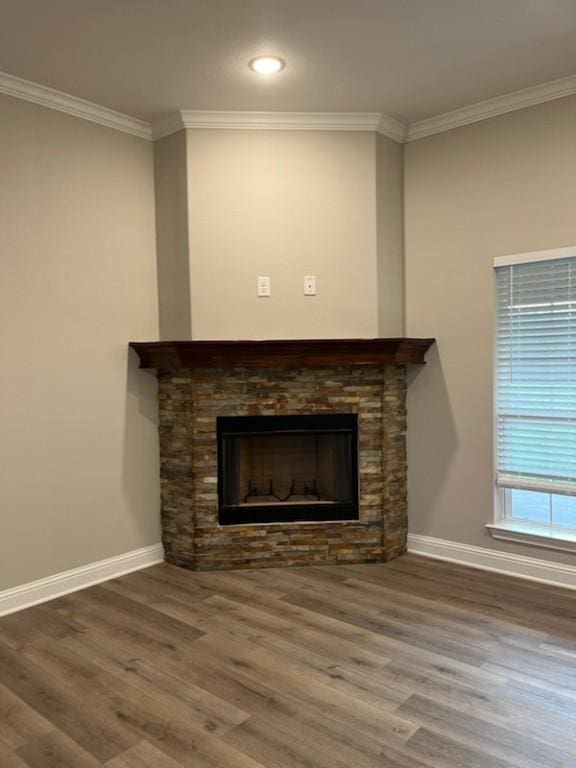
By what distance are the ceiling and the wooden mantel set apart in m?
1.29

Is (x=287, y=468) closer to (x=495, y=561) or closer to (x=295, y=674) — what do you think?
(x=495, y=561)

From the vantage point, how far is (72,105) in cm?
311

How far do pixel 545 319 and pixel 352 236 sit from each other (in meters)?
1.15

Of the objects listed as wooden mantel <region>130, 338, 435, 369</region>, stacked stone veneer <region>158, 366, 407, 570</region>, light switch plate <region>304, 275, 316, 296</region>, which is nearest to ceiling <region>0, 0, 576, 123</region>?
light switch plate <region>304, 275, 316, 296</region>

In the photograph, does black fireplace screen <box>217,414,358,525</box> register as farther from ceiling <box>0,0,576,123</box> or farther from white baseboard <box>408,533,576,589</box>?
ceiling <box>0,0,576,123</box>

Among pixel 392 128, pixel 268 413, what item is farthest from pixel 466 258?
pixel 268 413

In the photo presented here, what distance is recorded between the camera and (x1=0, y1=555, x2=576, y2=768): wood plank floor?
1867 millimetres

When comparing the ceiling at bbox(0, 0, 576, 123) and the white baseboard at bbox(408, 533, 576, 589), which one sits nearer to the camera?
the ceiling at bbox(0, 0, 576, 123)

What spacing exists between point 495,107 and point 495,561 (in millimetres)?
2490

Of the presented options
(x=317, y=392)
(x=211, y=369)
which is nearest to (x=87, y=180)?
(x=211, y=369)

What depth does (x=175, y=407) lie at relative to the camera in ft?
11.4

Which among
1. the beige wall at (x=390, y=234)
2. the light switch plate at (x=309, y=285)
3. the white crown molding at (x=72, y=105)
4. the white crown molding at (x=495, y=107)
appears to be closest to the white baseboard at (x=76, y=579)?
the light switch plate at (x=309, y=285)

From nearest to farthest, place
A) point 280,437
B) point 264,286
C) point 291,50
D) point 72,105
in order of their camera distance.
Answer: point 291,50 < point 72,105 < point 264,286 < point 280,437

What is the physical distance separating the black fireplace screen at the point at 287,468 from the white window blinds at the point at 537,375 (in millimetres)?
873
